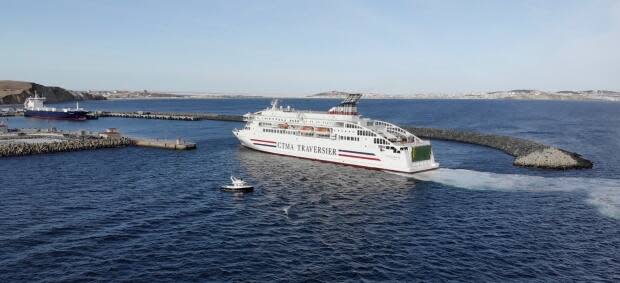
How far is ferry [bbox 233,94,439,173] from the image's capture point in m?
69.2

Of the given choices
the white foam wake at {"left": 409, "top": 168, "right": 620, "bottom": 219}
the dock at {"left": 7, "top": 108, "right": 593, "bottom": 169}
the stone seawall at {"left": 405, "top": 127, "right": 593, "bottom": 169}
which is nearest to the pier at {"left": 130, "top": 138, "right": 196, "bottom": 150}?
the dock at {"left": 7, "top": 108, "right": 593, "bottom": 169}

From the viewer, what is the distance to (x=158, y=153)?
88.3 m

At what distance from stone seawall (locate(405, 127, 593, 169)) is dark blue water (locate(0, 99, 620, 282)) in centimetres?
261

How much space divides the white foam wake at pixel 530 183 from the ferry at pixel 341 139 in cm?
362

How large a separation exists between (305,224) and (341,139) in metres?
34.1

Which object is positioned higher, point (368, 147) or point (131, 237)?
point (368, 147)

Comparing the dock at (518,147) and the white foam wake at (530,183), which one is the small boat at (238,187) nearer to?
the white foam wake at (530,183)

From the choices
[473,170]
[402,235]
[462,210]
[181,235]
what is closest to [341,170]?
[473,170]

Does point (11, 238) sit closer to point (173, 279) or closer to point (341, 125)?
point (173, 279)

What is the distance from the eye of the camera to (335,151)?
76.8 m

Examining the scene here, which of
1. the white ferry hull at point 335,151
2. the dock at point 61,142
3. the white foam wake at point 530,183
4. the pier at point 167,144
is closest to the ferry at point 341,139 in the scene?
the white ferry hull at point 335,151

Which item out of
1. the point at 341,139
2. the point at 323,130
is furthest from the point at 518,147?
the point at 323,130

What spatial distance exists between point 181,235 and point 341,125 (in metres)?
42.8

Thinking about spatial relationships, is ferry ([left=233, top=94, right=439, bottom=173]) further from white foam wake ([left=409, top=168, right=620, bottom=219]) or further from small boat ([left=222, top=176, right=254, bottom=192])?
small boat ([left=222, top=176, right=254, bottom=192])
